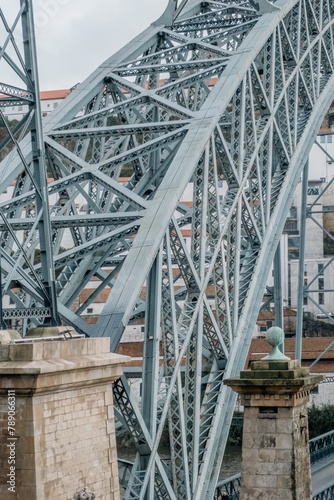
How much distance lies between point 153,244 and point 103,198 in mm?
6746

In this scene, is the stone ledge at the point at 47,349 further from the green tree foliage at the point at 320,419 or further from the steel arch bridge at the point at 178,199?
the green tree foliage at the point at 320,419

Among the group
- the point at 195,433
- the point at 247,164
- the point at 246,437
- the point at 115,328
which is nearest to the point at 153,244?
the point at 115,328

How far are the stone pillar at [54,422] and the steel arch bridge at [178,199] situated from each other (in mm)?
1694

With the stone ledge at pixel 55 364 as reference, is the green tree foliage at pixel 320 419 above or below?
below

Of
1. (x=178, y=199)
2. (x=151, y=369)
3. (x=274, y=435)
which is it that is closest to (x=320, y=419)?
(x=178, y=199)

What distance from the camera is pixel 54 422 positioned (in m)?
12.2

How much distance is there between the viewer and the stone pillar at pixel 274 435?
46.6ft

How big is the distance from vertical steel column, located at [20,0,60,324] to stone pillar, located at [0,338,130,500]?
1.63 meters

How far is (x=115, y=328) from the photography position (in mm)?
17875

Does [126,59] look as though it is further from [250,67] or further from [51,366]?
[51,366]

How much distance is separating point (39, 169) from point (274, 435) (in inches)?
155

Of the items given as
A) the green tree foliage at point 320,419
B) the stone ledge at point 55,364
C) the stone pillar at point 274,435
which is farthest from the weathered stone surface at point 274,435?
the green tree foliage at point 320,419

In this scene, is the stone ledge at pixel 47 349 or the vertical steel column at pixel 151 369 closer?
the stone ledge at pixel 47 349

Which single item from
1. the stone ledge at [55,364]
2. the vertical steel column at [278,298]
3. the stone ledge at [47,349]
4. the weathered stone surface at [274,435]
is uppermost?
the vertical steel column at [278,298]
